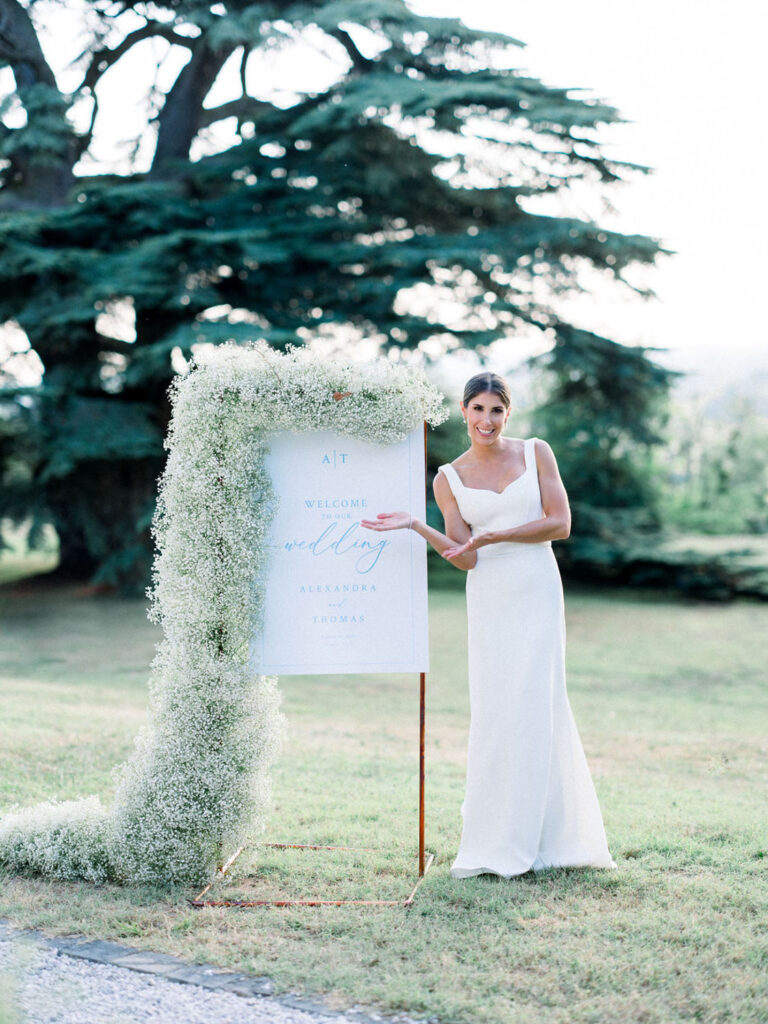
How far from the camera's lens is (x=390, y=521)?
438cm

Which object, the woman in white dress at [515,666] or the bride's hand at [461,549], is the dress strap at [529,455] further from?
the bride's hand at [461,549]

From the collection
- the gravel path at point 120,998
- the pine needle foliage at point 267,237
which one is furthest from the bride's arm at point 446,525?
the pine needle foliage at point 267,237

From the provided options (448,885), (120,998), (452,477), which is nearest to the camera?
(120,998)

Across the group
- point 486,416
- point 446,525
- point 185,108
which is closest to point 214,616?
point 446,525

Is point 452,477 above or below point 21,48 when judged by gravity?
below

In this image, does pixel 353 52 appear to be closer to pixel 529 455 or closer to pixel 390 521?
pixel 529 455

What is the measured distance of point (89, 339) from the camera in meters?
16.3

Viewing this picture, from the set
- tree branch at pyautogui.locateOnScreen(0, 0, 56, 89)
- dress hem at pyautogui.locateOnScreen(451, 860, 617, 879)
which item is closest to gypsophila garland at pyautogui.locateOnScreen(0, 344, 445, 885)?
dress hem at pyautogui.locateOnScreen(451, 860, 617, 879)

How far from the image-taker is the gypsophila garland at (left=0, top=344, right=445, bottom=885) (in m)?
4.30

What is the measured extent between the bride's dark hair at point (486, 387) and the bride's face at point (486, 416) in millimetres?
14

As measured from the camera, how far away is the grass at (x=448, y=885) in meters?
3.36

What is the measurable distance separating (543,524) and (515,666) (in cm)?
63

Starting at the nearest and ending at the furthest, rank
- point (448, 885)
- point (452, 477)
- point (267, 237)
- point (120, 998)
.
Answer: point (120, 998)
point (448, 885)
point (452, 477)
point (267, 237)

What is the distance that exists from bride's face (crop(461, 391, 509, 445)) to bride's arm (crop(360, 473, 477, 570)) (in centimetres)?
27
